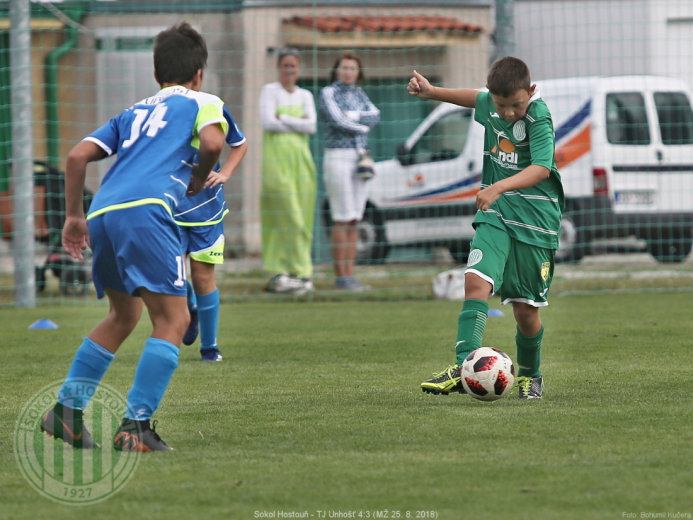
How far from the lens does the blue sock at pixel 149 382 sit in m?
3.60

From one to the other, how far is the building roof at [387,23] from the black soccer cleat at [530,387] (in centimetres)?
822

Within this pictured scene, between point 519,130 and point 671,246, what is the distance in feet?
25.3

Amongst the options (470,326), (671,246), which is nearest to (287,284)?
(671,246)

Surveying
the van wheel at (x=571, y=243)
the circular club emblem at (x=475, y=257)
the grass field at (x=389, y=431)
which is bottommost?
the grass field at (x=389, y=431)

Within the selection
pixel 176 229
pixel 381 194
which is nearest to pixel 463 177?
pixel 381 194

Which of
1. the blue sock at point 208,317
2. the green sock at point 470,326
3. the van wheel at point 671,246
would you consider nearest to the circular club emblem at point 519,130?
the green sock at point 470,326

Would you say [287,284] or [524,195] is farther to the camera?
[287,284]

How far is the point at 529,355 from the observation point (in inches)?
192

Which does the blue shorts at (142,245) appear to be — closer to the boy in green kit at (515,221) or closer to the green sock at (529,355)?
the boy in green kit at (515,221)

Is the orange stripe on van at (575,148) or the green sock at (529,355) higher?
the orange stripe on van at (575,148)

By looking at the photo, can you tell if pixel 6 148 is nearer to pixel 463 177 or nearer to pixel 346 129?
pixel 346 129

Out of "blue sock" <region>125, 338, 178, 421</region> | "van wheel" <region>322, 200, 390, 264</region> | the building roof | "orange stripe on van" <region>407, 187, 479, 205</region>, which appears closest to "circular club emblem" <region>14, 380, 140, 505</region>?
"blue sock" <region>125, 338, 178, 421</region>

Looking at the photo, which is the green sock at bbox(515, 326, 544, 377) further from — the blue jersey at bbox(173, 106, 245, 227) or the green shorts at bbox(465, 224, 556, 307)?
the blue jersey at bbox(173, 106, 245, 227)

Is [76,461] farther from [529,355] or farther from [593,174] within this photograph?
[593,174]
